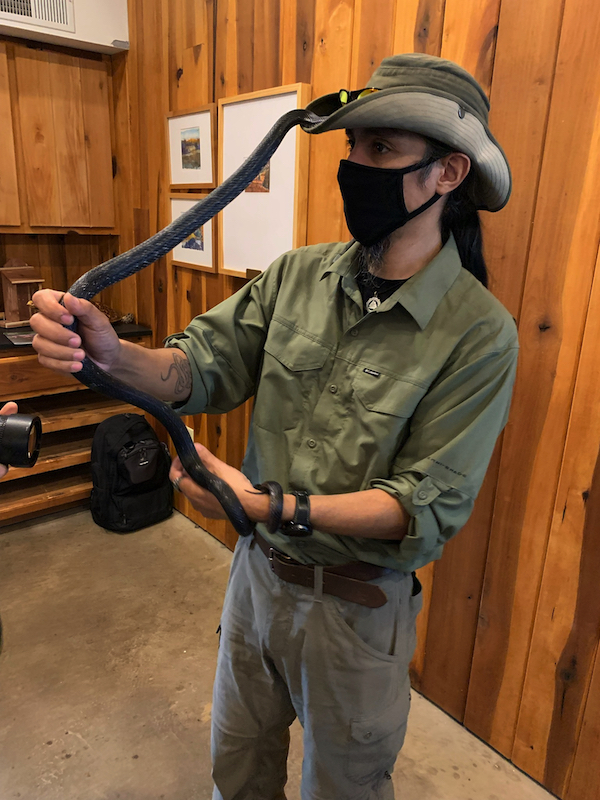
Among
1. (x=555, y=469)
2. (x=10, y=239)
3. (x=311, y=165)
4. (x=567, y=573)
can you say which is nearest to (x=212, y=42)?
(x=311, y=165)

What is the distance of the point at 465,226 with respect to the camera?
113 centimetres

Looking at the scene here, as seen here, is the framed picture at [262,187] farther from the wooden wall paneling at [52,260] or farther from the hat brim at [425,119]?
the wooden wall paneling at [52,260]

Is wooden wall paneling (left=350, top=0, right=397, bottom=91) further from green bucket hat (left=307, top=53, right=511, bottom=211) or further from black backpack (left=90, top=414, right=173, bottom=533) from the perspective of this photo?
black backpack (left=90, top=414, right=173, bottom=533)

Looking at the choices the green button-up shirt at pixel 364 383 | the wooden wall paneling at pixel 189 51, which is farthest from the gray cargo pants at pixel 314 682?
the wooden wall paneling at pixel 189 51

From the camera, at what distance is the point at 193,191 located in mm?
2564

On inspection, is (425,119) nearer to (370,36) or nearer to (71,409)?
(370,36)

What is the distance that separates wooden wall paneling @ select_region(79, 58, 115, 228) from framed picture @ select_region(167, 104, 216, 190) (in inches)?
21.6

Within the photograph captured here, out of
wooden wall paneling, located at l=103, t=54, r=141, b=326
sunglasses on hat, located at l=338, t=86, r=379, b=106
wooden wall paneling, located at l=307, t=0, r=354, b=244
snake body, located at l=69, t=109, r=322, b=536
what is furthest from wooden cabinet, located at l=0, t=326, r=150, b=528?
sunglasses on hat, located at l=338, t=86, r=379, b=106

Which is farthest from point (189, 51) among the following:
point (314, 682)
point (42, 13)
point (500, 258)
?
point (314, 682)

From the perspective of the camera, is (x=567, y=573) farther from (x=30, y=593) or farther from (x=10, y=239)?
(x=10, y=239)

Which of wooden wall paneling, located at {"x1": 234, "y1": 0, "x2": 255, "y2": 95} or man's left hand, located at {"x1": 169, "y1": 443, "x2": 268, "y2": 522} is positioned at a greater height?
wooden wall paneling, located at {"x1": 234, "y1": 0, "x2": 255, "y2": 95}

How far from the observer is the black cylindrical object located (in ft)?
3.13

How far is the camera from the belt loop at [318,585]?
110cm

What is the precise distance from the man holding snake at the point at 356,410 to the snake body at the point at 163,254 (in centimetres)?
4
